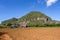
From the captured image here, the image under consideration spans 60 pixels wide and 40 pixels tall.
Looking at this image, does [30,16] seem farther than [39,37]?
Yes

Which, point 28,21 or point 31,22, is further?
point 28,21

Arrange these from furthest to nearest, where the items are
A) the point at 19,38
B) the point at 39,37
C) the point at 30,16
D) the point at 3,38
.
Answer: the point at 30,16 → the point at 39,37 → the point at 19,38 → the point at 3,38

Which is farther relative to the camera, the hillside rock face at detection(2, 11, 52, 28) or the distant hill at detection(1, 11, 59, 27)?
the distant hill at detection(1, 11, 59, 27)

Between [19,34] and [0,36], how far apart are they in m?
1.97

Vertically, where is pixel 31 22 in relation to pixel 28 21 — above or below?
below

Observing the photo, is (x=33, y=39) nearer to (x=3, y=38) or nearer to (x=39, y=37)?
(x=39, y=37)

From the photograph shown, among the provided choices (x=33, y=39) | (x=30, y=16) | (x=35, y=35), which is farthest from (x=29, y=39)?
(x=30, y=16)

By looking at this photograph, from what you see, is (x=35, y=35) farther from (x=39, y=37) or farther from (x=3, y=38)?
(x=3, y=38)

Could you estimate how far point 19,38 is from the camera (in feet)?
28.5

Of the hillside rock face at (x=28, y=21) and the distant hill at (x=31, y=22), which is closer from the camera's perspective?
the hillside rock face at (x=28, y=21)

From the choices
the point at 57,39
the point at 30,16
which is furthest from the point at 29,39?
the point at 30,16

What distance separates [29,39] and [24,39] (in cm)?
30

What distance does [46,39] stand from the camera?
9.17m

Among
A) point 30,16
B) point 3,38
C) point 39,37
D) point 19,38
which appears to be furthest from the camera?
point 30,16
